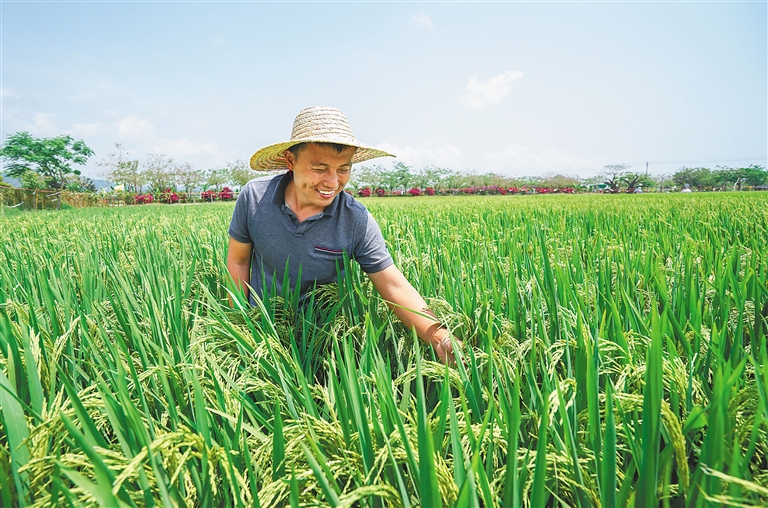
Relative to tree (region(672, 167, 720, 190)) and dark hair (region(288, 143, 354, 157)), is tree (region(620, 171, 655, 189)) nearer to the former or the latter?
tree (region(672, 167, 720, 190))

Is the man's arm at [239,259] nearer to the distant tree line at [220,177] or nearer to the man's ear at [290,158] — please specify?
the man's ear at [290,158]

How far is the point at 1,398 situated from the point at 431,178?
64.9 m

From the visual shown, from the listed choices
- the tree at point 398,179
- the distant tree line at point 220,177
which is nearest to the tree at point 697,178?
the distant tree line at point 220,177

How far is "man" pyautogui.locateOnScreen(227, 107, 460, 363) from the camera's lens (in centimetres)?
157

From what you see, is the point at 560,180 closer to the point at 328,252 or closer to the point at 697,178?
the point at 697,178

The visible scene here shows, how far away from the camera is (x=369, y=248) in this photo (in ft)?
5.51

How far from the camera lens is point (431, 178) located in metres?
64.0

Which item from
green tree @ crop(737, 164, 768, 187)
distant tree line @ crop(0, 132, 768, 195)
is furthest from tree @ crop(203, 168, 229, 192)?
green tree @ crop(737, 164, 768, 187)

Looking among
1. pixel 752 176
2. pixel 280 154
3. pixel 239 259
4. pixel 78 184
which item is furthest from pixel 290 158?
pixel 752 176

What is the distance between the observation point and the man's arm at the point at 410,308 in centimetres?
127

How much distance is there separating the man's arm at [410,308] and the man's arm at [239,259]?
2.24ft

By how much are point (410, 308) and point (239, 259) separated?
37.8 inches

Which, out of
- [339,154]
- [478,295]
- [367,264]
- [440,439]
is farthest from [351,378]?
[339,154]

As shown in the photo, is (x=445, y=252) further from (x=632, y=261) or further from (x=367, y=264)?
(x=632, y=261)
